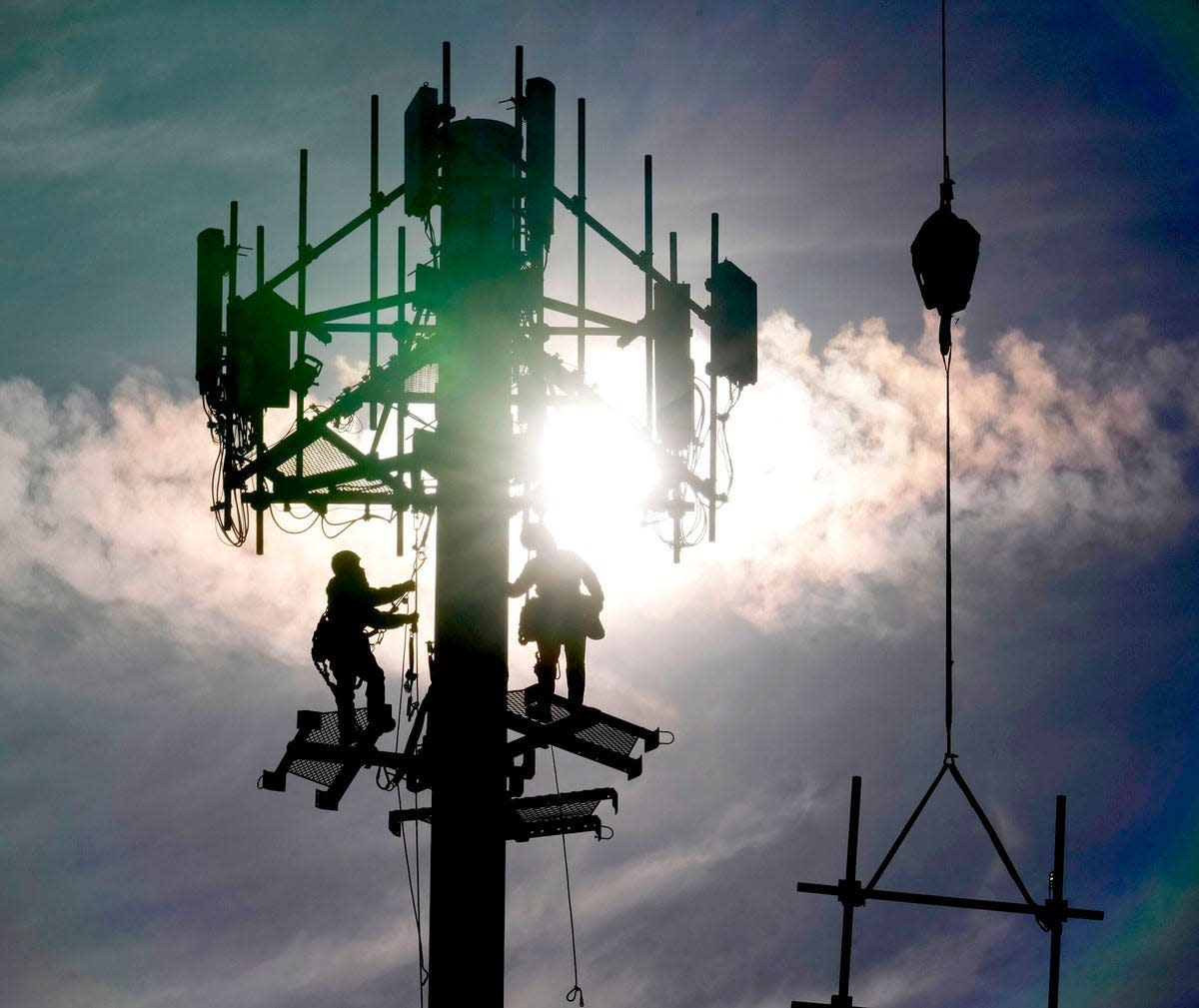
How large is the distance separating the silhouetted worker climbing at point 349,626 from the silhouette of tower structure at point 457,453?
505mm

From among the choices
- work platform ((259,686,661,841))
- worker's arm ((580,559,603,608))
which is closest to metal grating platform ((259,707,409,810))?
work platform ((259,686,661,841))

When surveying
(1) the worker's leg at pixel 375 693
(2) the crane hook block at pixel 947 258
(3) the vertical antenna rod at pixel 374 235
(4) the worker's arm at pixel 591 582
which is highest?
(3) the vertical antenna rod at pixel 374 235

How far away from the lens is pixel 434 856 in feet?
93.7

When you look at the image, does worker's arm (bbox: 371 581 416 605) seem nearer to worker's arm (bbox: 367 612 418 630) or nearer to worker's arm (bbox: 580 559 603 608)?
worker's arm (bbox: 367 612 418 630)

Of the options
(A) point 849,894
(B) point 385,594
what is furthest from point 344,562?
(A) point 849,894

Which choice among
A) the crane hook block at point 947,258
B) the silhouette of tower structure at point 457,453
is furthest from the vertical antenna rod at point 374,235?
the crane hook block at point 947,258

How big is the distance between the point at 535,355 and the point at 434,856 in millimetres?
7298

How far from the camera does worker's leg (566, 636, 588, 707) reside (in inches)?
1096

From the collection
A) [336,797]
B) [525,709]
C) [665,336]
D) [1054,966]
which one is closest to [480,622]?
[525,709]

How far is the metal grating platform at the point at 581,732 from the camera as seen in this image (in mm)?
27453

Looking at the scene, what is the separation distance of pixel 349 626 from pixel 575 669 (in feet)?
10.5

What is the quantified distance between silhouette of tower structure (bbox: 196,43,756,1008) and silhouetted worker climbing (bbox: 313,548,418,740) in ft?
1.66

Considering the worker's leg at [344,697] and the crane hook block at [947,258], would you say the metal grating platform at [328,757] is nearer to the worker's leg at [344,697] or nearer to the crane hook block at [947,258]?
the worker's leg at [344,697]

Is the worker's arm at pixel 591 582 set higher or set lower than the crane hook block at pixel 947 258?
lower
